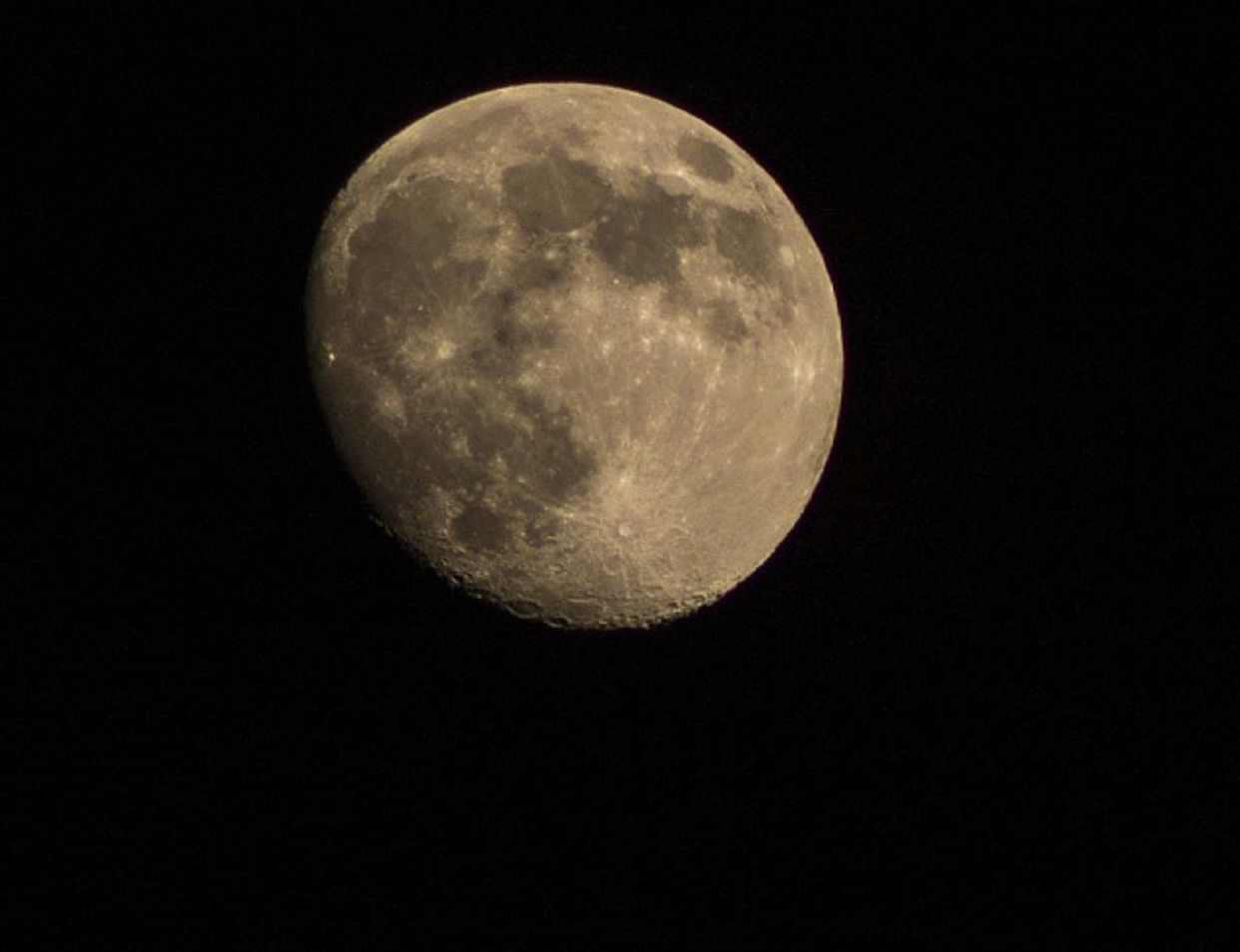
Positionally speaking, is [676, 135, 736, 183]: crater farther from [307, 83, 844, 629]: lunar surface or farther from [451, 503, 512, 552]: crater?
[451, 503, 512, 552]: crater

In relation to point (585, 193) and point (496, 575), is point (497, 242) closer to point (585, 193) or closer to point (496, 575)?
point (585, 193)

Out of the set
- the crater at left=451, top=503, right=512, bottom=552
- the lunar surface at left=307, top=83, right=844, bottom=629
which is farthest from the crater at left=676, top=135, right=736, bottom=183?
the crater at left=451, top=503, right=512, bottom=552

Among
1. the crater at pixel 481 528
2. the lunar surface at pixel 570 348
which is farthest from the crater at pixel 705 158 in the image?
the crater at pixel 481 528

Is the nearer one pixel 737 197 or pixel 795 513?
pixel 737 197

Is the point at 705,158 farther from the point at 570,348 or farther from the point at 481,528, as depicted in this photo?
the point at 481,528

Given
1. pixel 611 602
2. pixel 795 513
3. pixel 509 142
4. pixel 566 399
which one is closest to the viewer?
pixel 566 399

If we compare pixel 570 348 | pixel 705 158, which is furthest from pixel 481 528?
pixel 705 158

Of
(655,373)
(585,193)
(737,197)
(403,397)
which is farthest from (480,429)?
(737,197)

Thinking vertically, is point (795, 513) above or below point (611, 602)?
above
